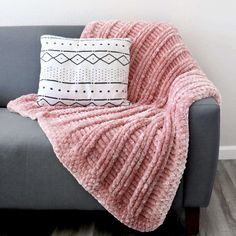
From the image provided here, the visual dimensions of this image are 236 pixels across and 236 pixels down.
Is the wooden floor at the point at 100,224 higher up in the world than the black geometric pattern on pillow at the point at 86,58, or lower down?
lower down

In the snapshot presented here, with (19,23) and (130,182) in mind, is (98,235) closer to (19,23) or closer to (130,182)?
(130,182)

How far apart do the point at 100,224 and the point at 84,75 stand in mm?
654

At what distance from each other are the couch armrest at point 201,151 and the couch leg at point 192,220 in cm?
6

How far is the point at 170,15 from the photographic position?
2.07 m

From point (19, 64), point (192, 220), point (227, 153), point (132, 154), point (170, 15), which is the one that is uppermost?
point (170, 15)

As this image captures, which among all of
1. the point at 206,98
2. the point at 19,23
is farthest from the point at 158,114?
the point at 19,23

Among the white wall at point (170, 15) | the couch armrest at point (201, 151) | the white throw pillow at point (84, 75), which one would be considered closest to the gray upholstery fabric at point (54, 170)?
the couch armrest at point (201, 151)

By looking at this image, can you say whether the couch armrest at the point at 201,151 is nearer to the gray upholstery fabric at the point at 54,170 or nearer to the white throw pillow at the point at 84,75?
the gray upholstery fabric at the point at 54,170

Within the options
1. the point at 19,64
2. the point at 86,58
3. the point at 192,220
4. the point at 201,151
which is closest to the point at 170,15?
the point at 86,58

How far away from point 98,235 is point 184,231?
0.34m

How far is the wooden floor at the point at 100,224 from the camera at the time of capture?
1.50 m

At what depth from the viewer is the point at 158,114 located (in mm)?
1494

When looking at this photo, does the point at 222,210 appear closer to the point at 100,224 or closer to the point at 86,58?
the point at 100,224

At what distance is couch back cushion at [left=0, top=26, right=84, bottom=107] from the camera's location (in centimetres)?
188
